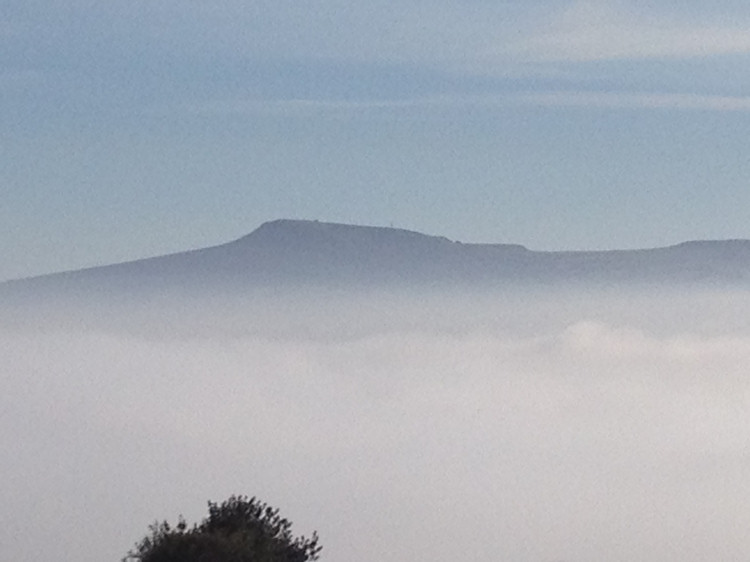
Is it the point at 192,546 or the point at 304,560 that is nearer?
the point at 192,546

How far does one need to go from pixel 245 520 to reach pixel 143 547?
8.06m

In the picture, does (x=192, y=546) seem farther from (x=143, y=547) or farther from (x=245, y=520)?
(x=245, y=520)

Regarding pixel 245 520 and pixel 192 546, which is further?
pixel 245 520

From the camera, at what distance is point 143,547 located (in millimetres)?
87750

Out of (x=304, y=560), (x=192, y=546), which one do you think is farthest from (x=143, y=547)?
(x=304, y=560)

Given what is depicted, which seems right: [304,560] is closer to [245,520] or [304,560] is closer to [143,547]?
[245,520]

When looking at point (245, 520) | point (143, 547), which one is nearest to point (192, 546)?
point (143, 547)

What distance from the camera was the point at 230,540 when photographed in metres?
87.2

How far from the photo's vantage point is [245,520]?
9506 cm

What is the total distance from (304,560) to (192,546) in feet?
30.6

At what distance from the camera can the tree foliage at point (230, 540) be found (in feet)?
283

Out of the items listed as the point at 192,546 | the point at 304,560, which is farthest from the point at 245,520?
the point at 192,546

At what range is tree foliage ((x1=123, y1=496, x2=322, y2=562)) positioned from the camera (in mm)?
86125

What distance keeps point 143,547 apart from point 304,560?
8970mm
